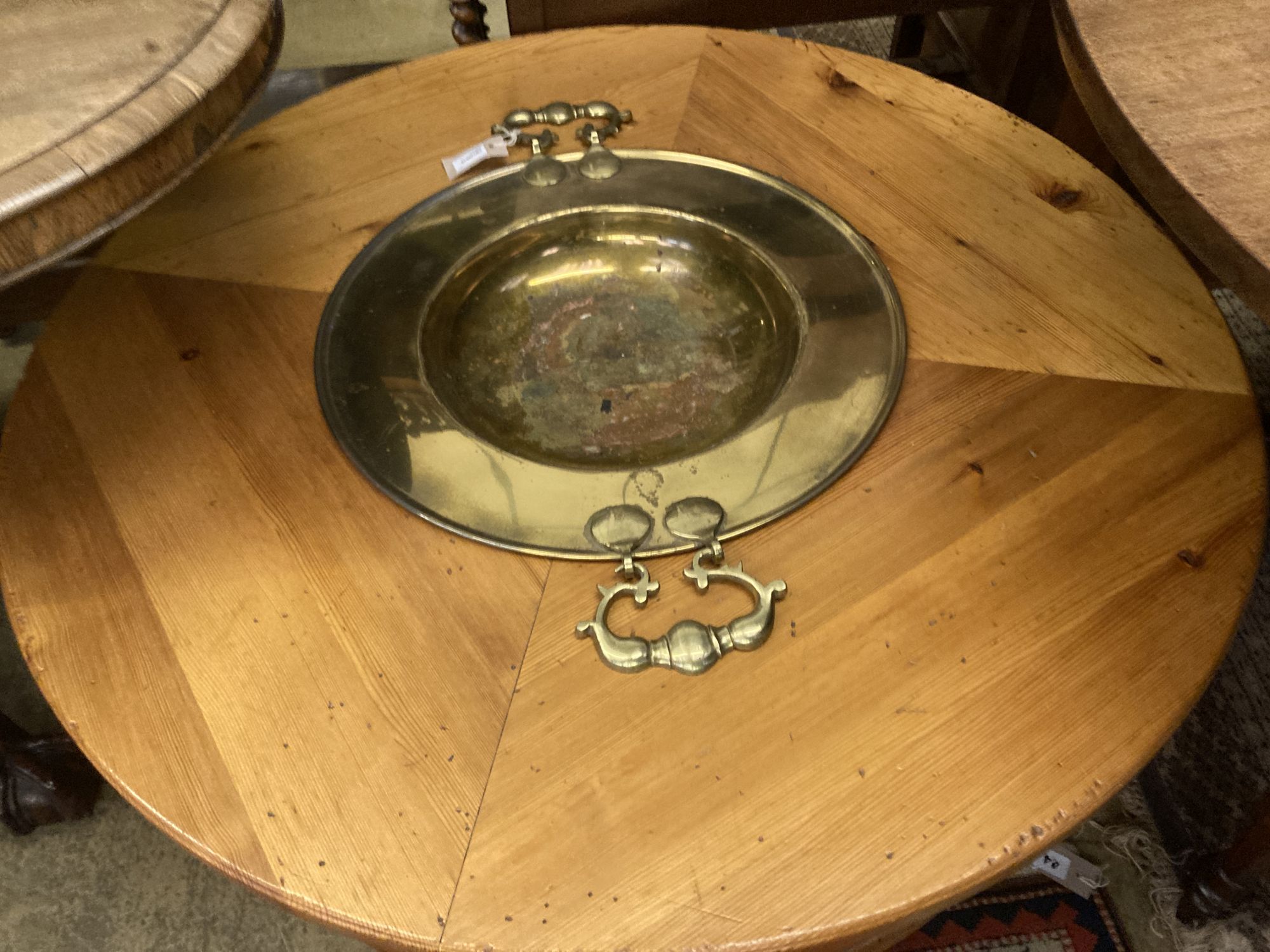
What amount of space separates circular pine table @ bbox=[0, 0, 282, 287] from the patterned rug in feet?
3.12

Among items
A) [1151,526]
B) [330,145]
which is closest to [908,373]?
[1151,526]

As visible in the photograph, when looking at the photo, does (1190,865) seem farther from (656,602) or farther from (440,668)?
(440,668)

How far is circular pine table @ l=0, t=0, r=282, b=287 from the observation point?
1.50 ft

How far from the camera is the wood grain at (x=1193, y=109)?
43cm

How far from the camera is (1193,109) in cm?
48

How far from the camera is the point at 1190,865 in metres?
0.99

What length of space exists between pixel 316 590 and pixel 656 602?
0.23 m

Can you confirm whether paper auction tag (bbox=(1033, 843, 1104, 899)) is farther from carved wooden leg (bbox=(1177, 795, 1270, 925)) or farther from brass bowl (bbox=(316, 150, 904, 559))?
brass bowl (bbox=(316, 150, 904, 559))

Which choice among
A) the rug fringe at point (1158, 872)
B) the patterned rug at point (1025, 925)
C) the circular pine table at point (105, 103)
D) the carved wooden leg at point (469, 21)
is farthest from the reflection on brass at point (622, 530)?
the carved wooden leg at point (469, 21)

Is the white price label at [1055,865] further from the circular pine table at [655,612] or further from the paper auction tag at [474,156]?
the paper auction tag at [474,156]

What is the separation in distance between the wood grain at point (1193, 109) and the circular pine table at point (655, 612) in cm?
25

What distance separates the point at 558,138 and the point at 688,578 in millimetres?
499

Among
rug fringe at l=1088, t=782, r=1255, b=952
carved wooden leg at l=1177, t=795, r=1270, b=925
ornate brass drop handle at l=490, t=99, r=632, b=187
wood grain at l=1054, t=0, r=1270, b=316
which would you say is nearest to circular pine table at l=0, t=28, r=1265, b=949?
ornate brass drop handle at l=490, t=99, r=632, b=187

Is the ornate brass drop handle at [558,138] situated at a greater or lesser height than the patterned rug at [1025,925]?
greater
